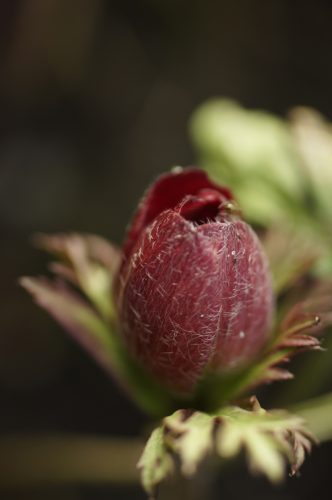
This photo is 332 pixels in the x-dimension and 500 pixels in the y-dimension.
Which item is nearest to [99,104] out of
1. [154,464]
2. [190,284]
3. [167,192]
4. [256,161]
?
[256,161]

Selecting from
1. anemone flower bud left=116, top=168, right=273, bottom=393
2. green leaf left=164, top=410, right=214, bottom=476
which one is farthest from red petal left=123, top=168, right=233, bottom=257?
green leaf left=164, top=410, right=214, bottom=476

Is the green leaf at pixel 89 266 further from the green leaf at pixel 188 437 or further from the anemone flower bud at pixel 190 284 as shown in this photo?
the green leaf at pixel 188 437

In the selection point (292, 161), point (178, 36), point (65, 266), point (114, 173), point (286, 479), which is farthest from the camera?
point (178, 36)

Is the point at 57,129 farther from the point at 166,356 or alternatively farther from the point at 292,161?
the point at 166,356

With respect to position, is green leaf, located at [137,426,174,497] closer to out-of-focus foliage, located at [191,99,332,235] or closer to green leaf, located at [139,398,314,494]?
green leaf, located at [139,398,314,494]

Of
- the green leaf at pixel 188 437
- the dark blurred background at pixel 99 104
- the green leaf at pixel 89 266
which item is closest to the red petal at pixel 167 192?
the green leaf at pixel 89 266

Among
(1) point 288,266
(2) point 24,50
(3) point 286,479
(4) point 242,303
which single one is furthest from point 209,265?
(2) point 24,50

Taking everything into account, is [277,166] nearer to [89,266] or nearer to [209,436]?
[89,266]
